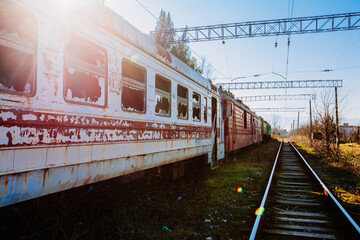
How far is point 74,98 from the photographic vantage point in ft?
9.45

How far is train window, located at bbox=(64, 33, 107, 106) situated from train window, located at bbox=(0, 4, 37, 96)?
1.34 ft

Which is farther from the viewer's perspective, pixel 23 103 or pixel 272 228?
pixel 272 228

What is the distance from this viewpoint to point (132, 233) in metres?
3.59

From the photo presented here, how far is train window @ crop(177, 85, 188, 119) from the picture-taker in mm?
5830

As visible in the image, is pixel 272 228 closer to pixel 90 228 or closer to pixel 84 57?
pixel 90 228

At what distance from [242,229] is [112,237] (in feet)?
6.62

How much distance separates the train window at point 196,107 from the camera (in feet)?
22.4

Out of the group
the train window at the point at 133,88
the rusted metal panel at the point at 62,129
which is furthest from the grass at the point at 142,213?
the train window at the point at 133,88

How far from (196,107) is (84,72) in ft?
13.9

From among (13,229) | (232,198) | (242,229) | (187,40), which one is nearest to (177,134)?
(232,198)

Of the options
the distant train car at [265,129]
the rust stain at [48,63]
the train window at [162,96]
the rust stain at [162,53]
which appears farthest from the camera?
the distant train car at [265,129]

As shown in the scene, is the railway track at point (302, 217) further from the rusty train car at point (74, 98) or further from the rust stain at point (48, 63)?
the rust stain at point (48, 63)

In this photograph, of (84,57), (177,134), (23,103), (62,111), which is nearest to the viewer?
(23,103)

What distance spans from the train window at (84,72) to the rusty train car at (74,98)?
0.04ft
